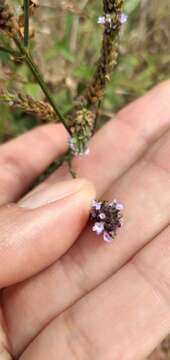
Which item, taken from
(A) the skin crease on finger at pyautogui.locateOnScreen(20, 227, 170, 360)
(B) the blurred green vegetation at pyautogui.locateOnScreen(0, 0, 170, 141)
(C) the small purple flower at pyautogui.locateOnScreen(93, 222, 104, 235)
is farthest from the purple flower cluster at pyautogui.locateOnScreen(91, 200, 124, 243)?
(B) the blurred green vegetation at pyautogui.locateOnScreen(0, 0, 170, 141)

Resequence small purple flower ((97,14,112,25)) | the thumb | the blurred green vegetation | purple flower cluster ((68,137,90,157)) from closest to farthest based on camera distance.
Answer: small purple flower ((97,14,112,25))
the thumb
purple flower cluster ((68,137,90,157))
the blurred green vegetation

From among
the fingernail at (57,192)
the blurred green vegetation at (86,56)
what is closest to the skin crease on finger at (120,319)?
the fingernail at (57,192)

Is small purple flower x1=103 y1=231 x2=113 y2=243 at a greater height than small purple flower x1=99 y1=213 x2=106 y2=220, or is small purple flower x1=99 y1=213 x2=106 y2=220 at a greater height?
small purple flower x1=99 y1=213 x2=106 y2=220

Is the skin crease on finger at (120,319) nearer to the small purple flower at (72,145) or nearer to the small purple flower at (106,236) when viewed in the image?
the small purple flower at (106,236)

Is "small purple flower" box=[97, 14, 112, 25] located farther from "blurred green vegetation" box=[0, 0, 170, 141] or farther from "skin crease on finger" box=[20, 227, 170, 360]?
"blurred green vegetation" box=[0, 0, 170, 141]

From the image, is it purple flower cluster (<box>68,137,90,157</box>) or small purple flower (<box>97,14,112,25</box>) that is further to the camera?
purple flower cluster (<box>68,137,90,157</box>)

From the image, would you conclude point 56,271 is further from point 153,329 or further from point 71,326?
point 153,329
